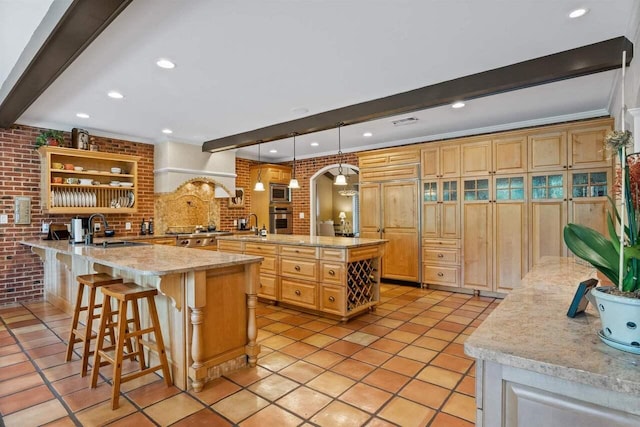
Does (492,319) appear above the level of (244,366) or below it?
above

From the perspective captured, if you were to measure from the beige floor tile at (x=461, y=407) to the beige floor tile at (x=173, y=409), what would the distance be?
1.59 meters

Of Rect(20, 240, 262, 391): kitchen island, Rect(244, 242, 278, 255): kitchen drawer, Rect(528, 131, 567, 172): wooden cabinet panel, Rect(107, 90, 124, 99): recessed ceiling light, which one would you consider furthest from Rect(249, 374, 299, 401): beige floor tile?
Rect(528, 131, 567, 172): wooden cabinet panel

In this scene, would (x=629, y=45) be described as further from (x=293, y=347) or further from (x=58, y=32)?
(x=58, y=32)

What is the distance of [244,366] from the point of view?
107 inches

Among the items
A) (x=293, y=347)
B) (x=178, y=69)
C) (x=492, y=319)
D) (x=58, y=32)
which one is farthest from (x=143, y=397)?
(x=178, y=69)

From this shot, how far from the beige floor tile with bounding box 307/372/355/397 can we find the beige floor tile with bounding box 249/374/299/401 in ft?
0.48

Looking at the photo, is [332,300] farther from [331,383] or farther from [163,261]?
[163,261]

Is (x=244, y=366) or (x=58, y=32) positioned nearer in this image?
(x=58, y=32)

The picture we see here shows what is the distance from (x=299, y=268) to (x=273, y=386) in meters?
1.79

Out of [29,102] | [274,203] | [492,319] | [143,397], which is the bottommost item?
[143,397]

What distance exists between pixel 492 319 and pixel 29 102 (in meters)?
4.49

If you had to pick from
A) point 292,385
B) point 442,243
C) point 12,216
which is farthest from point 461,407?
point 12,216

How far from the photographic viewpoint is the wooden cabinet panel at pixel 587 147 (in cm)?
402

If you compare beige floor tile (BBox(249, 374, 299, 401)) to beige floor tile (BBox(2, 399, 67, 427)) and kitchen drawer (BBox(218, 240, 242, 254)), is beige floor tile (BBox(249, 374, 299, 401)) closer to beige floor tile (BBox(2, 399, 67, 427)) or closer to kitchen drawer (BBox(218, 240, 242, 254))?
beige floor tile (BBox(2, 399, 67, 427))
